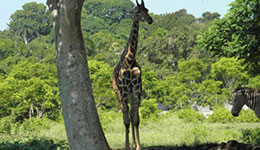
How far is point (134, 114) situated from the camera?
7703 mm

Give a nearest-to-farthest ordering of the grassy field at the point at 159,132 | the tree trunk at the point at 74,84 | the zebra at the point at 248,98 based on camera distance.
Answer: the tree trunk at the point at 74,84 < the zebra at the point at 248,98 < the grassy field at the point at 159,132

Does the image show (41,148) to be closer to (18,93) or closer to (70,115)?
(70,115)

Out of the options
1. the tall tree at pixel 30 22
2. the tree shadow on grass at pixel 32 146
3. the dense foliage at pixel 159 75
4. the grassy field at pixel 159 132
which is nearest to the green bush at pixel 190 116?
the grassy field at pixel 159 132

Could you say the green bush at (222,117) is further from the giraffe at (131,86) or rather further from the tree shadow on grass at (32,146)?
the giraffe at (131,86)

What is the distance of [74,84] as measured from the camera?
6.10 metres

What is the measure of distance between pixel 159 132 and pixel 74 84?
1064cm

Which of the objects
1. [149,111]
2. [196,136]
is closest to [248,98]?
[196,136]

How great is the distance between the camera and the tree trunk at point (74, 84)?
6.05 meters

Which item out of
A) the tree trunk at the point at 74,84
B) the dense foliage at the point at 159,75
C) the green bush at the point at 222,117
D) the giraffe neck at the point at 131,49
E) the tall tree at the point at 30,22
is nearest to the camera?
the tree trunk at the point at 74,84

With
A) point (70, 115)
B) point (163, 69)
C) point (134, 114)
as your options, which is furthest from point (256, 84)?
point (70, 115)

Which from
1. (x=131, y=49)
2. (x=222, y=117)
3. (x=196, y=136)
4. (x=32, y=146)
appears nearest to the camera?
(x=131, y=49)

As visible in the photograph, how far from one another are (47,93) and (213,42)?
15.4m

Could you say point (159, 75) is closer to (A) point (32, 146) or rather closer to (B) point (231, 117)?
(B) point (231, 117)

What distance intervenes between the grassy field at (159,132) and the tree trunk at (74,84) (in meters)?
4.30
